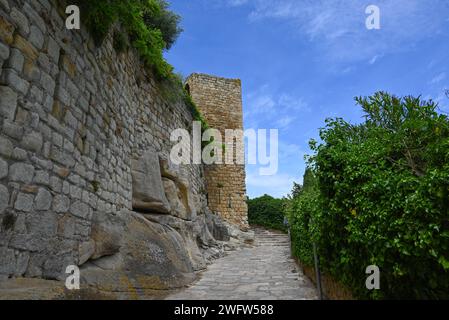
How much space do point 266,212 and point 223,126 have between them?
264 inches

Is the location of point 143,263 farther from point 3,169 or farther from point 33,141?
point 3,169

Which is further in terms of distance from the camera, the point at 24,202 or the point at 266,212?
the point at 266,212

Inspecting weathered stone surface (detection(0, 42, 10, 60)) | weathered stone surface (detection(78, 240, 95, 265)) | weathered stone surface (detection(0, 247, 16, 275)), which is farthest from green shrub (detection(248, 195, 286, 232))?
weathered stone surface (detection(0, 42, 10, 60))

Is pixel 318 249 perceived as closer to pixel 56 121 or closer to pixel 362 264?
pixel 362 264

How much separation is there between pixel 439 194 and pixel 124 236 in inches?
176

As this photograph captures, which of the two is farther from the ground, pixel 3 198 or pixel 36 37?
pixel 36 37

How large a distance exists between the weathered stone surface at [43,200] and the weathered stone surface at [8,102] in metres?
0.82

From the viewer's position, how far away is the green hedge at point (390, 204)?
88.0 inches

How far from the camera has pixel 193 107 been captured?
11.4m

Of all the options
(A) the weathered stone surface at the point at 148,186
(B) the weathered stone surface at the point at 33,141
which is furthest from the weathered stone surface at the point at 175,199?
(B) the weathered stone surface at the point at 33,141

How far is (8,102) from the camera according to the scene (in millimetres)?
2734

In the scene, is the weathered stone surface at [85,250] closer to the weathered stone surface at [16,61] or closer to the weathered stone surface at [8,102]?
the weathered stone surface at [8,102]

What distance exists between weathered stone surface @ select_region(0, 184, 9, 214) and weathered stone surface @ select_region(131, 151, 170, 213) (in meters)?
3.46

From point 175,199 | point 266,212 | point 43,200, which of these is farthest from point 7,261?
point 266,212
